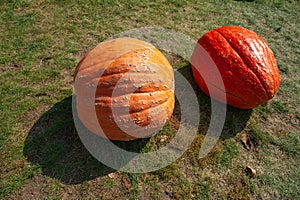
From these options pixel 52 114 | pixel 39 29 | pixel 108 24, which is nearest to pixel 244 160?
pixel 52 114

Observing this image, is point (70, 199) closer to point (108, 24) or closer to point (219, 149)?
point (219, 149)

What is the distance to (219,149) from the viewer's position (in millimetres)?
3574

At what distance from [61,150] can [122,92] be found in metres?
1.09

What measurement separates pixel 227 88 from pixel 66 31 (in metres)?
2.73

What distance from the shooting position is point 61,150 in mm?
3500

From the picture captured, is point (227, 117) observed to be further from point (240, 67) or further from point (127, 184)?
point (127, 184)

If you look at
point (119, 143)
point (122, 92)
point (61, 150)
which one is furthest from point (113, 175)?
point (122, 92)

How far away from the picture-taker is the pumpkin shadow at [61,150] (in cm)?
334

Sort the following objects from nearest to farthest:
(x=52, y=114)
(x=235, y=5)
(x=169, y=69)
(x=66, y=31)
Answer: (x=169, y=69), (x=52, y=114), (x=66, y=31), (x=235, y=5)

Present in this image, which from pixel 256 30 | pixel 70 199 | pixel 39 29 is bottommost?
pixel 70 199

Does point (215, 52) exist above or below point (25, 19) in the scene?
above

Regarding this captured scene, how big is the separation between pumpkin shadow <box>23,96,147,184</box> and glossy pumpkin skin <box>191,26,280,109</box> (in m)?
1.14

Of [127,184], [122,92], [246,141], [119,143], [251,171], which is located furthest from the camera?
[246,141]

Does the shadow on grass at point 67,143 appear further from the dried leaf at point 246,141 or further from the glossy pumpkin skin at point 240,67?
the glossy pumpkin skin at point 240,67
